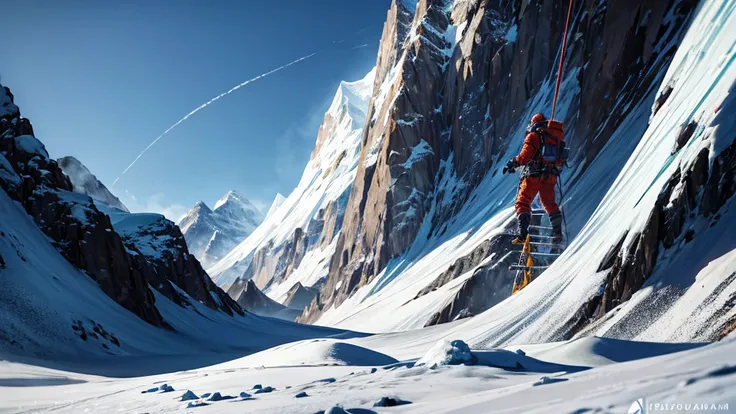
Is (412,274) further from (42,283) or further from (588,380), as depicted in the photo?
(588,380)

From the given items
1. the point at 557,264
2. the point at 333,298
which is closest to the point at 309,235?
the point at 333,298

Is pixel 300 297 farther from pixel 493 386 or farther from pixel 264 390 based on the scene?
pixel 493 386

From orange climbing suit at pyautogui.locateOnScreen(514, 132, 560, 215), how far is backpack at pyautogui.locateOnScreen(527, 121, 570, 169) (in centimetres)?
16

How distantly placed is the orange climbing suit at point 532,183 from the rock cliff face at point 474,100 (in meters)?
13.6

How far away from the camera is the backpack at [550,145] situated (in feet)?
67.7

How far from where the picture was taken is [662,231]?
14023 mm

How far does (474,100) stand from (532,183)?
→ 201ft

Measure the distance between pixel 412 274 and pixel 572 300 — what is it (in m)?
58.5

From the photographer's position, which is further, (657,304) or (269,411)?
(657,304)

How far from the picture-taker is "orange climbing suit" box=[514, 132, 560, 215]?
2078 centimetres

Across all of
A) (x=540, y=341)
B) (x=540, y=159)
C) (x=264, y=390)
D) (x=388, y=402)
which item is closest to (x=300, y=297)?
(x=540, y=159)

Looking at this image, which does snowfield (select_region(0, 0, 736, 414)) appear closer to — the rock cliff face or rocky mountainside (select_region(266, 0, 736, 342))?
rocky mountainside (select_region(266, 0, 736, 342))

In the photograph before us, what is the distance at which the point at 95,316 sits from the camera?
45.7 meters

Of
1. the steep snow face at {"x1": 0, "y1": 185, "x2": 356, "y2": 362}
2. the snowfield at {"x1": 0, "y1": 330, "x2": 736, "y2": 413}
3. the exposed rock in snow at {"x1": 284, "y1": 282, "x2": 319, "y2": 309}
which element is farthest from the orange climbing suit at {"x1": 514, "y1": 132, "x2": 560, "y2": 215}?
the exposed rock in snow at {"x1": 284, "y1": 282, "x2": 319, "y2": 309}
